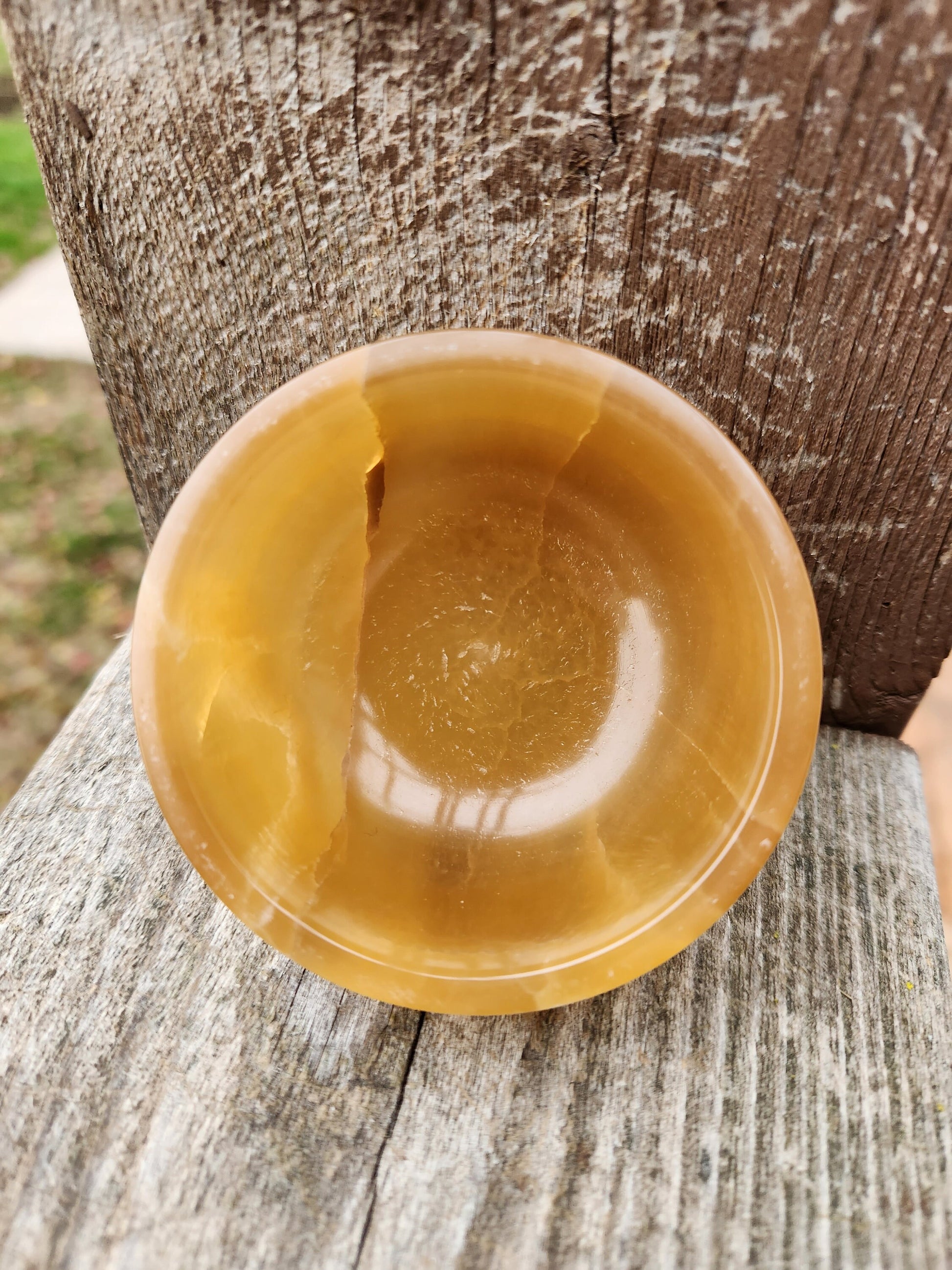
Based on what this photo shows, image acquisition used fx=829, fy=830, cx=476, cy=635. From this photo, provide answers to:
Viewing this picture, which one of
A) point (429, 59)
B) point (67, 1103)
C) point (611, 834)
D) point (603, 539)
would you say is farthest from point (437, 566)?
point (67, 1103)

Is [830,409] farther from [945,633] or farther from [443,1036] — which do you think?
[443,1036]

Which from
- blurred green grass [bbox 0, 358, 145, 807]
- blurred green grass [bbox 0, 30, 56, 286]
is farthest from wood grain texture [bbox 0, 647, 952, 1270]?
blurred green grass [bbox 0, 30, 56, 286]

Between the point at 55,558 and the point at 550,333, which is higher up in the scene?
the point at 550,333

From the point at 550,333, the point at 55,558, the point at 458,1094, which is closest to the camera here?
the point at 458,1094

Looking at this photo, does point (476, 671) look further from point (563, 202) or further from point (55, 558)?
point (55, 558)

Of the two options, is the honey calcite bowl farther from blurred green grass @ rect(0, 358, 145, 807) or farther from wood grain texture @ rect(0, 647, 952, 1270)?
blurred green grass @ rect(0, 358, 145, 807)

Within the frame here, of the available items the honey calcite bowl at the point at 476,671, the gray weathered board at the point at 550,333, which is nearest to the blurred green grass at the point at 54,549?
the gray weathered board at the point at 550,333

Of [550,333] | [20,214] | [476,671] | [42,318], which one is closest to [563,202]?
[550,333]
